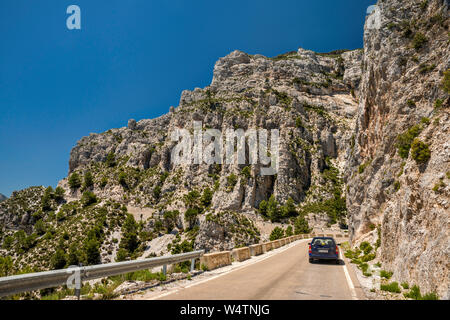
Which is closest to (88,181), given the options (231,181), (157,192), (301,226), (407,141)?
(157,192)

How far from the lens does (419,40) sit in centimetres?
2214

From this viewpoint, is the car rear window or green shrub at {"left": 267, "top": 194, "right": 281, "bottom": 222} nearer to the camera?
→ the car rear window

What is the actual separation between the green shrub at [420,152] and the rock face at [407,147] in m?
0.11

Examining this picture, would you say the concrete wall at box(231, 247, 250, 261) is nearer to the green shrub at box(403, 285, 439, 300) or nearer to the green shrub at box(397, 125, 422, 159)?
the green shrub at box(403, 285, 439, 300)

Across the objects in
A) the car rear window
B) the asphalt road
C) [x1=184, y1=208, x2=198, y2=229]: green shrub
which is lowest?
[x1=184, y1=208, x2=198, y2=229]: green shrub

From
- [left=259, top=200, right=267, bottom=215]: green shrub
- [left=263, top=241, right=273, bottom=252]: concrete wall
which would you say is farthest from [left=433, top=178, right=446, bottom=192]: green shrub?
[left=259, top=200, right=267, bottom=215]: green shrub

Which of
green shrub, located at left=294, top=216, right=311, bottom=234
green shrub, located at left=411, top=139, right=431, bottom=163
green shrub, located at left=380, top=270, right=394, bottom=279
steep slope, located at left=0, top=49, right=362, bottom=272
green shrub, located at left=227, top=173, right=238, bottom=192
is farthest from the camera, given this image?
green shrub, located at left=227, top=173, right=238, bottom=192

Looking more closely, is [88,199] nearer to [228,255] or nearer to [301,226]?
[301,226]

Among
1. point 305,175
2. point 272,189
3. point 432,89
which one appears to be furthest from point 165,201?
point 432,89

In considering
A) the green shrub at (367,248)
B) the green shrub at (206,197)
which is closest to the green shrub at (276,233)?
the green shrub at (206,197)

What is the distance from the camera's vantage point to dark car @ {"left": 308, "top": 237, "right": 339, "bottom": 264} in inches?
618

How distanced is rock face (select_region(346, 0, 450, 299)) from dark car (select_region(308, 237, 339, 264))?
10.7 ft

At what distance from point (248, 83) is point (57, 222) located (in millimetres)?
102360
